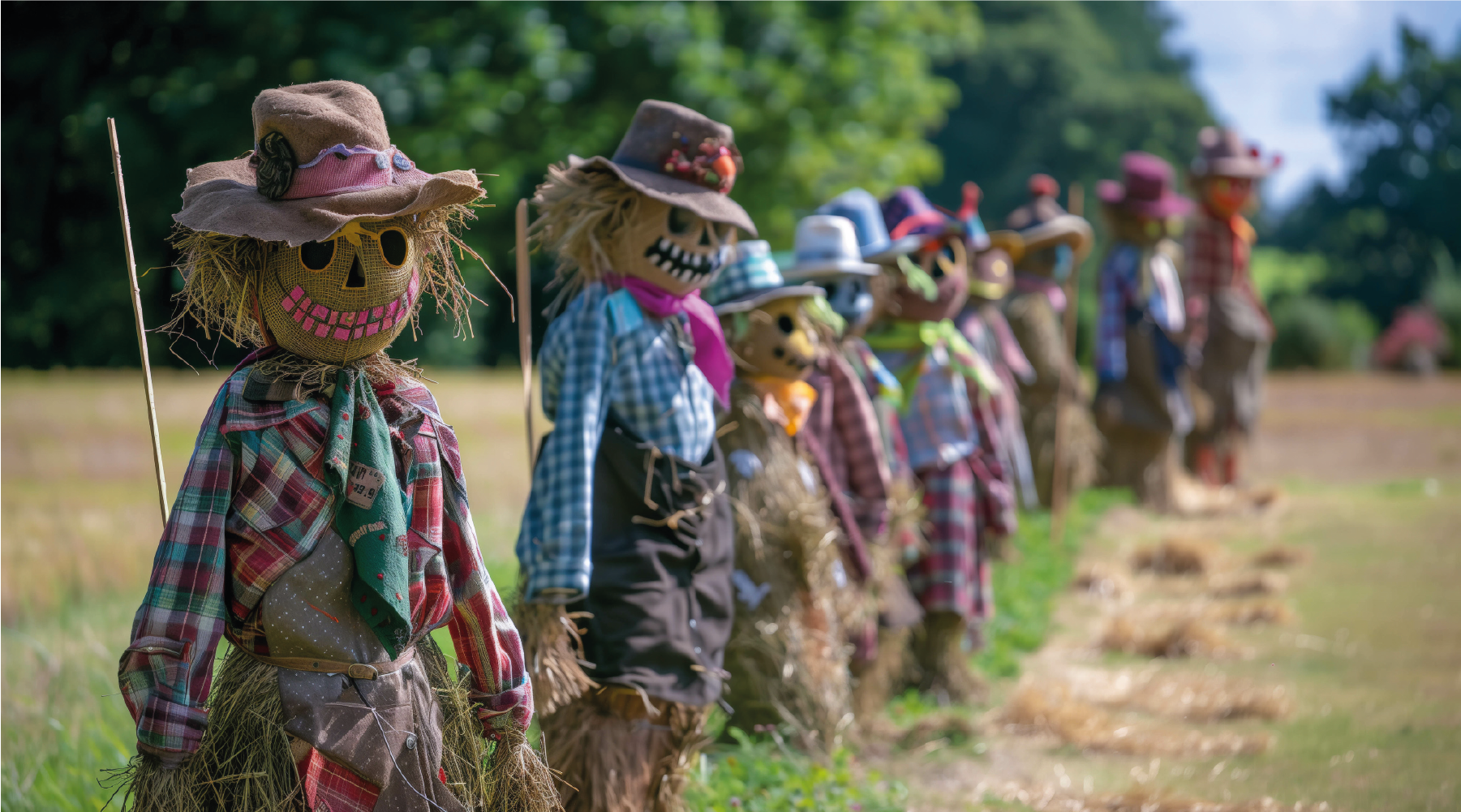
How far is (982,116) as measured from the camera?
33.7m

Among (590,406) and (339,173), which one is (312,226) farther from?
(590,406)

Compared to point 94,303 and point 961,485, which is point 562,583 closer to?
point 961,485

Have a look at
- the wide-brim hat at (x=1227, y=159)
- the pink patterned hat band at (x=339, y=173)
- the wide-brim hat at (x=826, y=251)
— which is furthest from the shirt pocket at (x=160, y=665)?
the wide-brim hat at (x=1227, y=159)

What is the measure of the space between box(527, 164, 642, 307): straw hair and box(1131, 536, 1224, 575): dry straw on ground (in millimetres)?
5727

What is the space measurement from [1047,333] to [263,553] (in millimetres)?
7863

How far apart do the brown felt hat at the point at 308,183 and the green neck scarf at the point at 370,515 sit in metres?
0.38

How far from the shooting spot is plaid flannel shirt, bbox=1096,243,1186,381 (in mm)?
9836

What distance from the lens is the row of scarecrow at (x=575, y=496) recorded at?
2672 mm

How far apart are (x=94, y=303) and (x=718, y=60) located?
651cm

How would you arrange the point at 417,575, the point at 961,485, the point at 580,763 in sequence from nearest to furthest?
the point at 417,575, the point at 580,763, the point at 961,485

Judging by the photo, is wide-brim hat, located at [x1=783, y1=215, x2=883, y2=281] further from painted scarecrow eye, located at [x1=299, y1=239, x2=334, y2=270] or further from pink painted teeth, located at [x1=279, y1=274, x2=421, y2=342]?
painted scarecrow eye, located at [x1=299, y1=239, x2=334, y2=270]

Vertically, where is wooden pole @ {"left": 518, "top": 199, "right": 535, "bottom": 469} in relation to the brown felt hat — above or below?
below

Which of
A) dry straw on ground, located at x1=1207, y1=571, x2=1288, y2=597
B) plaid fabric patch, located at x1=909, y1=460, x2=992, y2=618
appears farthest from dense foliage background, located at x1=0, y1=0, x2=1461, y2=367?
dry straw on ground, located at x1=1207, y1=571, x2=1288, y2=597

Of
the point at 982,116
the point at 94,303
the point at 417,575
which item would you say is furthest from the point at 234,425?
the point at 982,116
